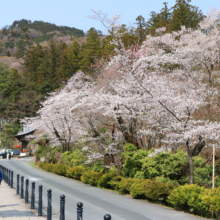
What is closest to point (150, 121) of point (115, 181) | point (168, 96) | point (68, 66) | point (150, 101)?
point (150, 101)

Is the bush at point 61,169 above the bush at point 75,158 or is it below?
below

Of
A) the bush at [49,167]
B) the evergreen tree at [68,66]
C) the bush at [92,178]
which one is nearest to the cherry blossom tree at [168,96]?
the bush at [92,178]

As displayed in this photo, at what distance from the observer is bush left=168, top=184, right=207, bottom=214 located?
33.3ft

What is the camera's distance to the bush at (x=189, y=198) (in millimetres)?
10141

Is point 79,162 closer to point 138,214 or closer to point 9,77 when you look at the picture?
point 138,214

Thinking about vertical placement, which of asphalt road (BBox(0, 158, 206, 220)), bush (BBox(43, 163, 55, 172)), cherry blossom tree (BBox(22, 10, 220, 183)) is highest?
cherry blossom tree (BBox(22, 10, 220, 183))

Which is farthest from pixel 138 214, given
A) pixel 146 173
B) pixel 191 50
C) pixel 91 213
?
pixel 191 50

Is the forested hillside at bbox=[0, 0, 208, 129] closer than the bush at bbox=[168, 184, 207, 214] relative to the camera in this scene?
No

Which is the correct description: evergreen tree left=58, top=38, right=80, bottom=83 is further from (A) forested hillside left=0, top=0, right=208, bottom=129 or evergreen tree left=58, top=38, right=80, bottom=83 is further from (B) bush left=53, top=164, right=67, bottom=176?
(B) bush left=53, top=164, right=67, bottom=176

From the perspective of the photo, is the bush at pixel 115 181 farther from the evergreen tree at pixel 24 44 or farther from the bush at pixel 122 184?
the evergreen tree at pixel 24 44

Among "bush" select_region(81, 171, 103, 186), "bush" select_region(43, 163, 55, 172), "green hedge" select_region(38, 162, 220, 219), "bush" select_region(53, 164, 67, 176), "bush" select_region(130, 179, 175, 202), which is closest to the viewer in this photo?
"green hedge" select_region(38, 162, 220, 219)

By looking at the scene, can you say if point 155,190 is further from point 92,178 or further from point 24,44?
point 24,44

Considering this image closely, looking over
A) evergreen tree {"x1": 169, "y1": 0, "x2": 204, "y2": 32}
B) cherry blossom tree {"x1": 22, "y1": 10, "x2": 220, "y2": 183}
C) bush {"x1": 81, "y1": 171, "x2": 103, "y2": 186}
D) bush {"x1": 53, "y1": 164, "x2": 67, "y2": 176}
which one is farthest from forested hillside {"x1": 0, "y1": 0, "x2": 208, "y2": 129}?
bush {"x1": 81, "y1": 171, "x2": 103, "y2": 186}

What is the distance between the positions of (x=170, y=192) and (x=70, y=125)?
17783 millimetres
